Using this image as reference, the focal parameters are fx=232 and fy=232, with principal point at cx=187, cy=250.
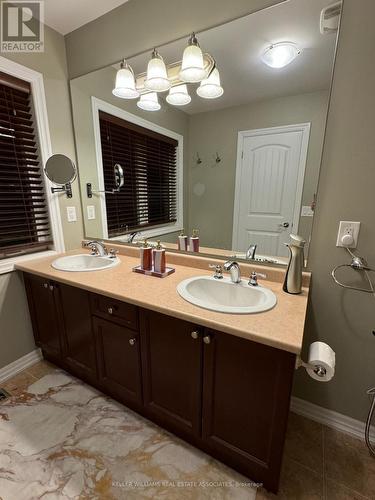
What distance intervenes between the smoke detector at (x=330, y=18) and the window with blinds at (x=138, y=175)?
93cm

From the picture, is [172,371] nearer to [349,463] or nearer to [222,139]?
[349,463]

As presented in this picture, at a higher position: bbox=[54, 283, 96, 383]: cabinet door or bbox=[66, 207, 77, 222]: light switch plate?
bbox=[66, 207, 77, 222]: light switch plate

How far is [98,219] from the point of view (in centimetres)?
200

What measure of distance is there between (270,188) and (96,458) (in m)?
1.68

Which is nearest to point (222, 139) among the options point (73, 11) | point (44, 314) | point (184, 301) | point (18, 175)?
point (184, 301)

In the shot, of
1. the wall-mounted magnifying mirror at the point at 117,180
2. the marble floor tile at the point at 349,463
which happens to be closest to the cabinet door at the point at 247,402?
the marble floor tile at the point at 349,463

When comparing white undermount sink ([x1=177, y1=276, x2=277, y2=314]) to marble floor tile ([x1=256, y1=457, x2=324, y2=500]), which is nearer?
marble floor tile ([x1=256, y1=457, x2=324, y2=500])

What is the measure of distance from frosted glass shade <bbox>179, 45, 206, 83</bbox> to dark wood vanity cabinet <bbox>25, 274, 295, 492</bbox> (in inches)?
50.4

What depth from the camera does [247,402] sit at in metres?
0.95

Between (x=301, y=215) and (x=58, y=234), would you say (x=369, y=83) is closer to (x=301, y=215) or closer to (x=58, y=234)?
(x=301, y=215)

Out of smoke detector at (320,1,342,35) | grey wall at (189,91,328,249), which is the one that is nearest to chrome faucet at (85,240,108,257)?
grey wall at (189,91,328,249)

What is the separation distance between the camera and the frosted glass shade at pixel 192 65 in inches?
48.1

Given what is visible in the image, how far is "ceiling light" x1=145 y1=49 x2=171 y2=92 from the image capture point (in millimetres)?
1354

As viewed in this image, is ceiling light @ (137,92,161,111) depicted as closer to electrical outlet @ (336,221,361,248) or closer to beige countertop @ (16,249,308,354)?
beige countertop @ (16,249,308,354)
